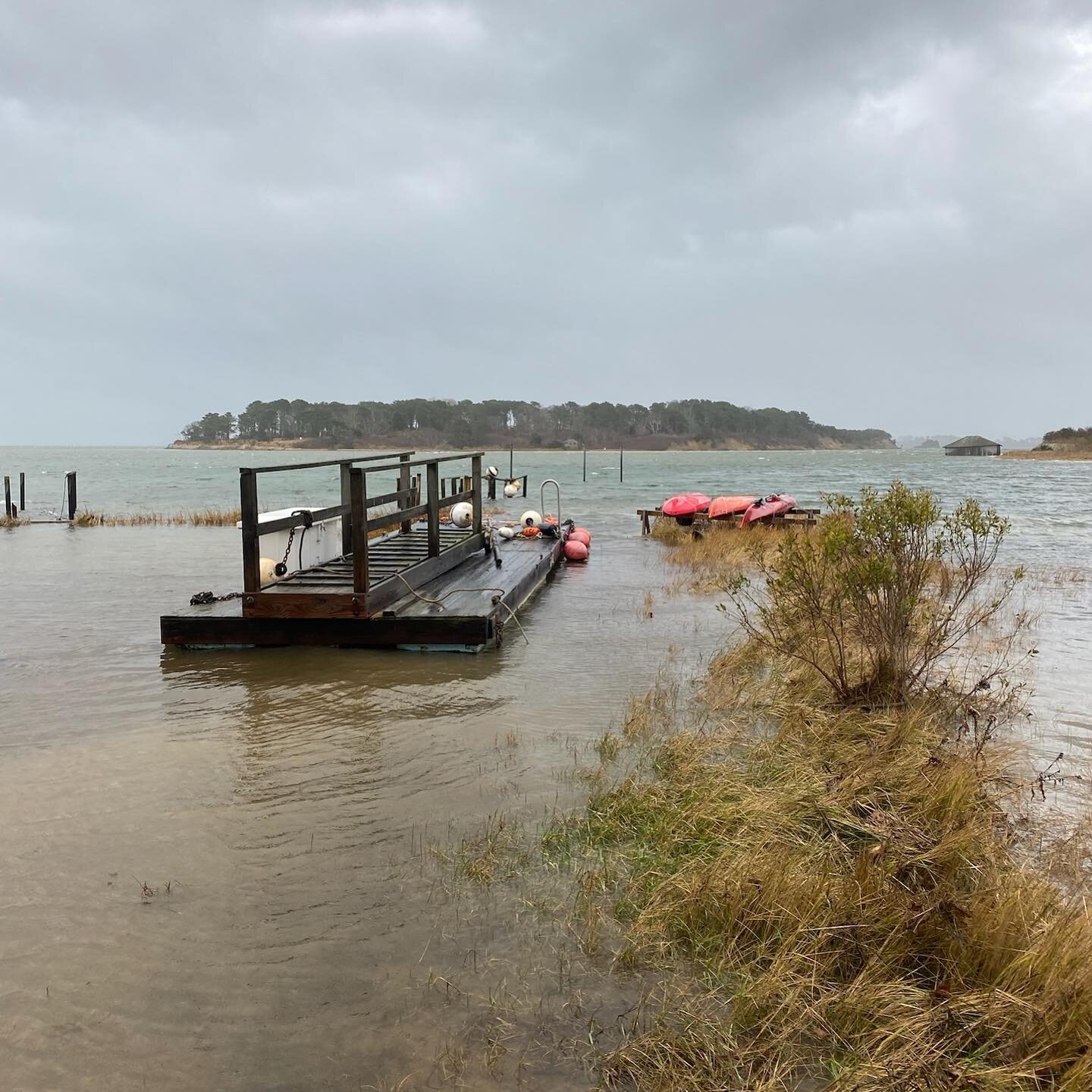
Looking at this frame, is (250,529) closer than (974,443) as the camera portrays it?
Yes

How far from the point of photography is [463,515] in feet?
49.1

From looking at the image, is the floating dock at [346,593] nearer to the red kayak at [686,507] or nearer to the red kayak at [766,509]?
the red kayak at [766,509]

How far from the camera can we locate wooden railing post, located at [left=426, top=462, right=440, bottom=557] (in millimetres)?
11336

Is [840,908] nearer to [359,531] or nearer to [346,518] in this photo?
[359,531]

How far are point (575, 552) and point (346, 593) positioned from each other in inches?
355

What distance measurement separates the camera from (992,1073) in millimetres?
2627

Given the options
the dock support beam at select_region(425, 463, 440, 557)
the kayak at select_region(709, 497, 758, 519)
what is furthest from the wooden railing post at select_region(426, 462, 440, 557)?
the kayak at select_region(709, 497, 758, 519)

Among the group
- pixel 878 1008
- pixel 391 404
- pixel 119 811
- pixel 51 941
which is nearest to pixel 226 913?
pixel 51 941

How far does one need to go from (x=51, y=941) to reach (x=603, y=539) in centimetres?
2007

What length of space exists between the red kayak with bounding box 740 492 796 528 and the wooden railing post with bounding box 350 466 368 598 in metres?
13.5

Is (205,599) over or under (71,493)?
under

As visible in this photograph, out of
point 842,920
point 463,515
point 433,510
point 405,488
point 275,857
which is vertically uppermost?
point 405,488

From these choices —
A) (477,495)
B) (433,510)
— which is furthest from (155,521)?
(433,510)

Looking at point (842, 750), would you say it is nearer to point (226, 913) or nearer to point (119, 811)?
point (226, 913)
